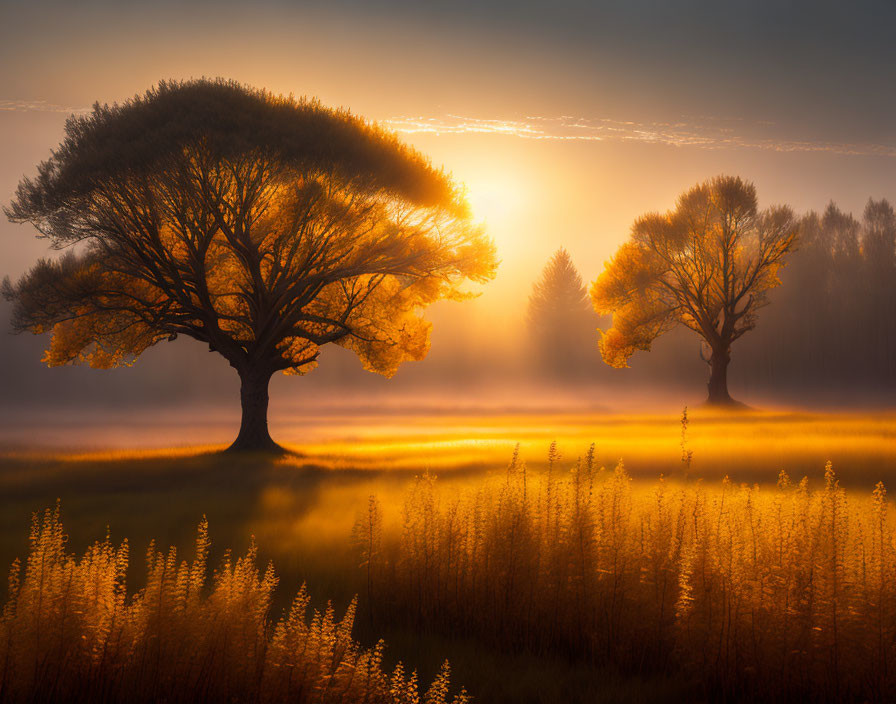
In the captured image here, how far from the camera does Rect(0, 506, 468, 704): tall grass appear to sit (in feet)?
19.3

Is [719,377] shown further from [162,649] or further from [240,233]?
[162,649]

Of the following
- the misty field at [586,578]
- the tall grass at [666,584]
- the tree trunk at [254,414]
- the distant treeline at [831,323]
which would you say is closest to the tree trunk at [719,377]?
the distant treeline at [831,323]

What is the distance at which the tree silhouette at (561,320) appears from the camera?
249 feet

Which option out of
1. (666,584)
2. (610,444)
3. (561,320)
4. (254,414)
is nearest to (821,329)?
(561,320)

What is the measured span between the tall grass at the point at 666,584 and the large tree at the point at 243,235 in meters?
15.0

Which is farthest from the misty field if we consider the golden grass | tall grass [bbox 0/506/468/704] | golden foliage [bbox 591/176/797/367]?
golden foliage [bbox 591/176/797/367]

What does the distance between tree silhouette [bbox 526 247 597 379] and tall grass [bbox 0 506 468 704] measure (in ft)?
229

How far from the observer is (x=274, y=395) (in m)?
54.9

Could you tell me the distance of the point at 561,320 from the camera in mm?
78125

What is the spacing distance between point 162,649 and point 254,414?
19.7 metres

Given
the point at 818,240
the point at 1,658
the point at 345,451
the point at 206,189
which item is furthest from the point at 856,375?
the point at 1,658

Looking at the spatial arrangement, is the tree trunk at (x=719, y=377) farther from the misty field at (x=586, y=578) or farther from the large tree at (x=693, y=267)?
the misty field at (x=586, y=578)

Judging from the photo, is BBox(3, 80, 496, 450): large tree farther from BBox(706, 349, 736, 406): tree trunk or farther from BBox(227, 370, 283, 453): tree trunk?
BBox(706, 349, 736, 406): tree trunk

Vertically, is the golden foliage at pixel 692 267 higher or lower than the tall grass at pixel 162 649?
higher
